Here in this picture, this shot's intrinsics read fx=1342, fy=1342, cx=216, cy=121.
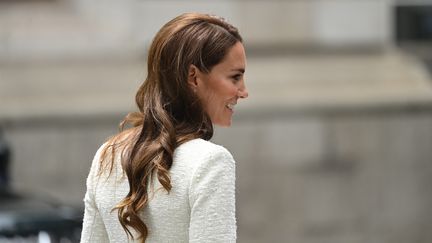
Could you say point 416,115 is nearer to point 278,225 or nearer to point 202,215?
point 278,225

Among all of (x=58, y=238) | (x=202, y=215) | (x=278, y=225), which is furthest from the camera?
(x=278, y=225)

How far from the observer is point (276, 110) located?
12180 mm

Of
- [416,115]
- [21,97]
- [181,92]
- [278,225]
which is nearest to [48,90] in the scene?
[21,97]

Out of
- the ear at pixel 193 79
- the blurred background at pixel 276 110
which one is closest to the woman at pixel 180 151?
the ear at pixel 193 79

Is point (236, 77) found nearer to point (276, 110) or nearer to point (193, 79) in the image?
point (193, 79)

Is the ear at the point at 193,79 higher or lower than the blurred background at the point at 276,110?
higher

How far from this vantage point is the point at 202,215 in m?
3.12

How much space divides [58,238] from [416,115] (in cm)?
571

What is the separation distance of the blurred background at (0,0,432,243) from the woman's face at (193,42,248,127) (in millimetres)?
8668

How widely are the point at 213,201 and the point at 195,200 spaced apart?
0.05 metres

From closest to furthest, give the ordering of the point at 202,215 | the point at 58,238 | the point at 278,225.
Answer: the point at 202,215 < the point at 58,238 < the point at 278,225

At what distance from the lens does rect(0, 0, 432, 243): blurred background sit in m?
12.0

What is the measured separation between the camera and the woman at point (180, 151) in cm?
315

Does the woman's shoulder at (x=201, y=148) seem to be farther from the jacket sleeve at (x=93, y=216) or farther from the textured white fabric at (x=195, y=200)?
the jacket sleeve at (x=93, y=216)
